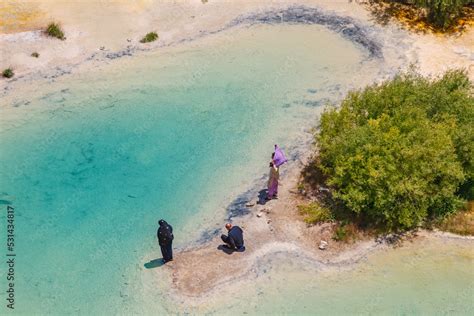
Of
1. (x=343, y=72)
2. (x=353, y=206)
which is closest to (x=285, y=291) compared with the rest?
(x=353, y=206)

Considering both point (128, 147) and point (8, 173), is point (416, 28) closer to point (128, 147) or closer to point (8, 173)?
point (128, 147)

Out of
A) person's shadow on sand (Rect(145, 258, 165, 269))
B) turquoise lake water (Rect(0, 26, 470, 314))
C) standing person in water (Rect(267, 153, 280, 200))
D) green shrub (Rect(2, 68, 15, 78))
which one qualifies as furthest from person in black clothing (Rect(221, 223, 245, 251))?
green shrub (Rect(2, 68, 15, 78))

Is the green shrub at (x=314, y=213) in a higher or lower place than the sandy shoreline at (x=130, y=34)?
lower

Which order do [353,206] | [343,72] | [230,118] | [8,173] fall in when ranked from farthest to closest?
[343,72] → [230,118] → [8,173] → [353,206]

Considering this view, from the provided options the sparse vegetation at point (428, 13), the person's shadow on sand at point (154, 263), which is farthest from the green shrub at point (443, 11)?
the person's shadow on sand at point (154, 263)

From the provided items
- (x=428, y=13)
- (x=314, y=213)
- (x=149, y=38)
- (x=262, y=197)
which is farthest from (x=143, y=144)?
(x=428, y=13)

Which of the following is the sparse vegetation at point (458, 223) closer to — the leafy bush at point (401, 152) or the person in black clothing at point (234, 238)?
the leafy bush at point (401, 152)
